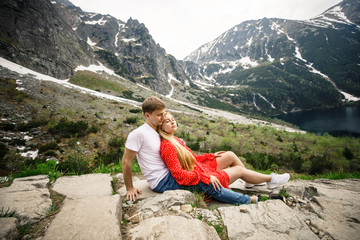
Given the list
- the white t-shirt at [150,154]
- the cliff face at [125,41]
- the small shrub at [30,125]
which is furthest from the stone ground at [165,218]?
the cliff face at [125,41]

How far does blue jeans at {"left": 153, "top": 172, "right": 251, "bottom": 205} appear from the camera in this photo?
8.77 ft

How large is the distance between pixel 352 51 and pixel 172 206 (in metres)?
264

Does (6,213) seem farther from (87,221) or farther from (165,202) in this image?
(165,202)

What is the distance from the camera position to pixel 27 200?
223 centimetres

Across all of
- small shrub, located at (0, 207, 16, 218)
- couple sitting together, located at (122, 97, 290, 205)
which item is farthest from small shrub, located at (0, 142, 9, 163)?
couple sitting together, located at (122, 97, 290, 205)

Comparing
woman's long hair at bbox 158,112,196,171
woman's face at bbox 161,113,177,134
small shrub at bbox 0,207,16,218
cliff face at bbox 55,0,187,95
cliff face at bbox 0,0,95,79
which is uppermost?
cliff face at bbox 55,0,187,95

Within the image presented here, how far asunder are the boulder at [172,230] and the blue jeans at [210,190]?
2.60ft

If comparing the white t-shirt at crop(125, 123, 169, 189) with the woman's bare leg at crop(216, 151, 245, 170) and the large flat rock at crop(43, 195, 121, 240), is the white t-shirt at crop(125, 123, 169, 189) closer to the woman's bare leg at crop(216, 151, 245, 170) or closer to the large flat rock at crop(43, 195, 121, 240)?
the large flat rock at crop(43, 195, 121, 240)

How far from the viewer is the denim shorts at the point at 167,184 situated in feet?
8.98

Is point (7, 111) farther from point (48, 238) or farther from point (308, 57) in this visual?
point (308, 57)

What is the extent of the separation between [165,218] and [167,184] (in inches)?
34.1

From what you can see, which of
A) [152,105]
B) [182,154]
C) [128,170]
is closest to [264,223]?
[182,154]

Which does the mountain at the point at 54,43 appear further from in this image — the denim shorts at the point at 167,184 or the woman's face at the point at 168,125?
the denim shorts at the point at 167,184

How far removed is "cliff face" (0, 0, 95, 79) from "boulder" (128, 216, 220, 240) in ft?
149
